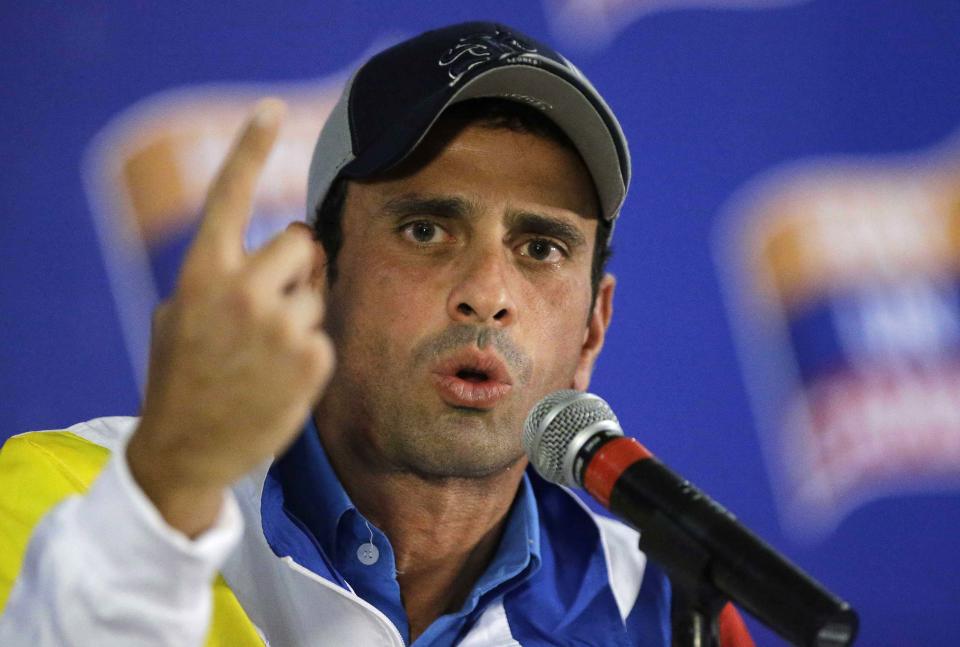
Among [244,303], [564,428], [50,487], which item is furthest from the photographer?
[50,487]

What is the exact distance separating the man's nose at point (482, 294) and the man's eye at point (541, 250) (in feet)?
0.23

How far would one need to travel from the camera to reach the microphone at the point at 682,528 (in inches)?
29.1

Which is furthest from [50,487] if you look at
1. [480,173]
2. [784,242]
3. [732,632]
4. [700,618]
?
[784,242]

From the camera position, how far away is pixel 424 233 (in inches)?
51.6

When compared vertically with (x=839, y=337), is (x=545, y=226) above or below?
below

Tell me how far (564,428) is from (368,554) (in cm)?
43

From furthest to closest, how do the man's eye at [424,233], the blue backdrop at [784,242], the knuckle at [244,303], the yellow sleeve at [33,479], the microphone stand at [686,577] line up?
the blue backdrop at [784,242] < the man's eye at [424,233] < the yellow sleeve at [33,479] < the microphone stand at [686,577] < the knuckle at [244,303]

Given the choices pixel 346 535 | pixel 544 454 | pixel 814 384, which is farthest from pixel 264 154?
pixel 814 384

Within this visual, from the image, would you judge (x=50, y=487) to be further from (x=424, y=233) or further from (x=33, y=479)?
(x=424, y=233)

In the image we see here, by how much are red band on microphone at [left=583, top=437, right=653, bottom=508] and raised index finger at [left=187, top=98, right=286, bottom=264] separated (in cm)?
33

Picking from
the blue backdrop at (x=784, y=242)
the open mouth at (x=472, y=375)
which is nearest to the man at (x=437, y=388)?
the open mouth at (x=472, y=375)

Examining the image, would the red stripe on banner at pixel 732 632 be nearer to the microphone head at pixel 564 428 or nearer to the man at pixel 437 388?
the man at pixel 437 388

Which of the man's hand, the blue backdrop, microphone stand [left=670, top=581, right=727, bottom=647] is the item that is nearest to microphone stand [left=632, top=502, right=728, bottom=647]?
microphone stand [left=670, top=581, right=727, bottom=647]

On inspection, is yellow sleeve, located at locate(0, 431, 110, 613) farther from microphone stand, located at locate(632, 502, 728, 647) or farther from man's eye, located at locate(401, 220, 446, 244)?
microphone stand, located at locate(632, 502, 728, 647)
